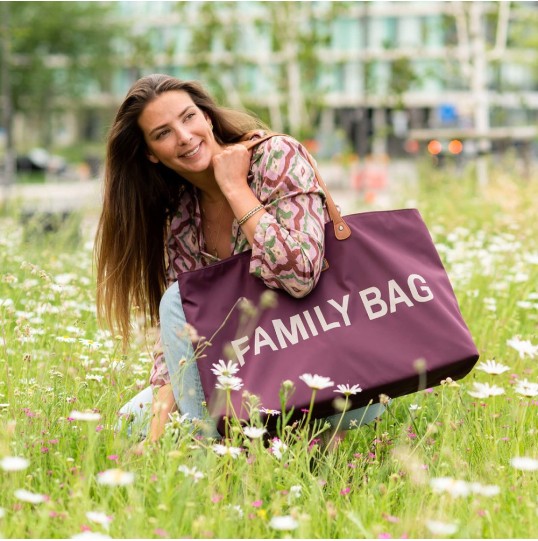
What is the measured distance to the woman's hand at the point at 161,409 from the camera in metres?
2.56

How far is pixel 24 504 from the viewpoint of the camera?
2158mm

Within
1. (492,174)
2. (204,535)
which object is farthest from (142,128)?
(492,174)

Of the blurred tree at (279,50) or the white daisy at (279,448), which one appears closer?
the white daisy at (279,448)

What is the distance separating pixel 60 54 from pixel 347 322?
3744 cm

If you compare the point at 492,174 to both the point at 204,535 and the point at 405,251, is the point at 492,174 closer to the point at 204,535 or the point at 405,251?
the point at 405,251

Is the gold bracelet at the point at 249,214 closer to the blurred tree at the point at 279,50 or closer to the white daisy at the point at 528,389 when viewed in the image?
the white daisy at the point at 528,389

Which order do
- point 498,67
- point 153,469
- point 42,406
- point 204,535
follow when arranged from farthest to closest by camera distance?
point 498,67
point 42,406
point 153,469
point 204,535

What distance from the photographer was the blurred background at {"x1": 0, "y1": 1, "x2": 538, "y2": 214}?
12914mm

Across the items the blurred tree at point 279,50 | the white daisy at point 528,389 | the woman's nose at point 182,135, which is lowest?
the blurred tree at point 279,50

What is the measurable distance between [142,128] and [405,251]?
931 millimetres

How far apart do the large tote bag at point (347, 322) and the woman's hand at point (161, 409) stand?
0.14 meters

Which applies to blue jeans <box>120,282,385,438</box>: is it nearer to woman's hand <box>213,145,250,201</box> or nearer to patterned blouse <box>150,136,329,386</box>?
patterned blouse <box>150,136,329,386</box>

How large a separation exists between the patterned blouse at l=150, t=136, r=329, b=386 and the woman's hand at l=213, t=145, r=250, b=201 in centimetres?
5

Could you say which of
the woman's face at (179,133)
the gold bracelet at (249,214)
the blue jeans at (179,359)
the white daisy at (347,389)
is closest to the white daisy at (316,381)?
the white daisy at (347,389)
